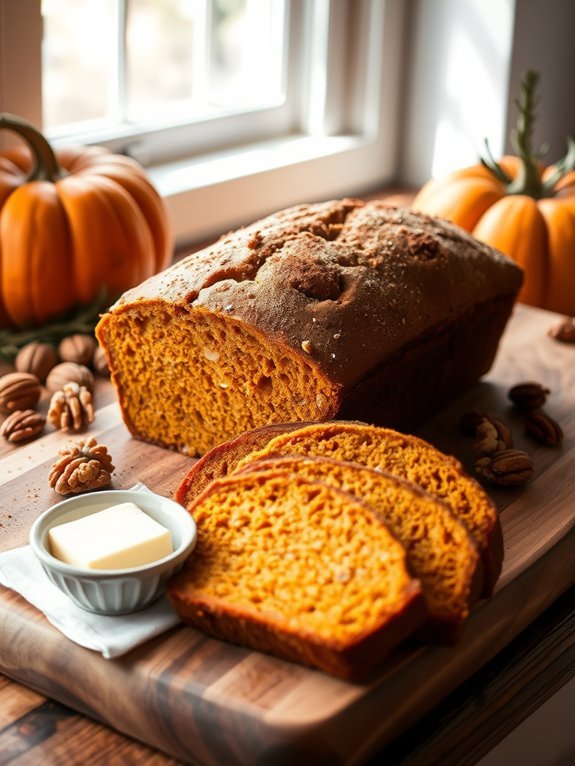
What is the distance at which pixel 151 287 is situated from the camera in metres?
2.38

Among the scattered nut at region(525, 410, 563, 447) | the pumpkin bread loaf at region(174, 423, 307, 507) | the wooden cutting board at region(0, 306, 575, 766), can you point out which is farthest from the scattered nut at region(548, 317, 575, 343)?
the pumpkin bread loaf at region(174, 423, 307, 507)

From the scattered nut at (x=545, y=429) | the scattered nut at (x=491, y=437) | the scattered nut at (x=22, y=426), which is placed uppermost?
the scattered nut at (x=491, y=437)

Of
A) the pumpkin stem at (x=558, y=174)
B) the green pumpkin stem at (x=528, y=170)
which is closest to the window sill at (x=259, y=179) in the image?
the green pumpkin stem at (x=528, y=170)

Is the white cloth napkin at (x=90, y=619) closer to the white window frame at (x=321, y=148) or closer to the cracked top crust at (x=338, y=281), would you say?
the cracked top crust at (x=338, y=281)

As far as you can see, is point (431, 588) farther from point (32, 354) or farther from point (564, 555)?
point (32, 354)

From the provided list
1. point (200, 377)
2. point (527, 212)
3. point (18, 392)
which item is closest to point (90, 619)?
point (200, 377)

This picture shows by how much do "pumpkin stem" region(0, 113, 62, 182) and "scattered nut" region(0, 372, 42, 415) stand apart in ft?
2.06

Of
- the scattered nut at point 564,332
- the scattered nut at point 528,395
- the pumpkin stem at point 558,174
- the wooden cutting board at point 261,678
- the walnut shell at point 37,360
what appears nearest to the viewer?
the wooden cutting board at point 261,678

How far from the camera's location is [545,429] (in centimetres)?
254

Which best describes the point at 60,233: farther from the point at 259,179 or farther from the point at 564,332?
the point at 564,332

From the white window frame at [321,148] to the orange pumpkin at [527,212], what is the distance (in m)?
0.67

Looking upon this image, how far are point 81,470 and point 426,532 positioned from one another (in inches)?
32.0

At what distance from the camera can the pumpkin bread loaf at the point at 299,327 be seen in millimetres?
2227

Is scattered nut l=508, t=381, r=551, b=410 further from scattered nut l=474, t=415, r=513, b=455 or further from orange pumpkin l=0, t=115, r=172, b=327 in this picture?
orange pumpkin l=0, t=115, r=172, b=327
